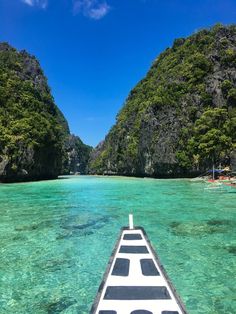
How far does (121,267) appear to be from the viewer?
557 centimetres

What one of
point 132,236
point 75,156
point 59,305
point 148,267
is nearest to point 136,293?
point 148,267

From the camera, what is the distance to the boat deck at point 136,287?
13.8 ft

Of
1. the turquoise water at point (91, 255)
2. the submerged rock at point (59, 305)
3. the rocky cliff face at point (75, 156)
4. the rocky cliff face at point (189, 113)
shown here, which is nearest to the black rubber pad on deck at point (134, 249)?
the turquoise water at point (91, 255)

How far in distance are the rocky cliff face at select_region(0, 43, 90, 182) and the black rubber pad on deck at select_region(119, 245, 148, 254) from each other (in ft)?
161

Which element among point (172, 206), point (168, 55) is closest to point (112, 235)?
point (172, 206)

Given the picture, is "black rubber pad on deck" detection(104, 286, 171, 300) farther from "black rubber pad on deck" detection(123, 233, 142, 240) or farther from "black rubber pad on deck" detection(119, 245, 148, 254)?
"black rubber pad on deck" detection(123, 233, 142, 240)

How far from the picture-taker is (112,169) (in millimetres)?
90438

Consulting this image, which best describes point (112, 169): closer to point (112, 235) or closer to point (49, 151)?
point (49, 151)

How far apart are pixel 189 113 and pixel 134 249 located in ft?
190

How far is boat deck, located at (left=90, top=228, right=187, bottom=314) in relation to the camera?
13.8 ft

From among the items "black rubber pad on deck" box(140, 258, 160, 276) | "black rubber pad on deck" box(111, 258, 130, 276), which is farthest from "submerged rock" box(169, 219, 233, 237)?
"black rubber pad on deck" box(111, 258, 130, 276)

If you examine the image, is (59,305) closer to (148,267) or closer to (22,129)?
(148,267)

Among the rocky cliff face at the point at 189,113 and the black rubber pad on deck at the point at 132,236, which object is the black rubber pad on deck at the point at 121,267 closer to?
the black rubber pad on deck at the point at 132,236

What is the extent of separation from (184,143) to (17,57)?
176 feet
